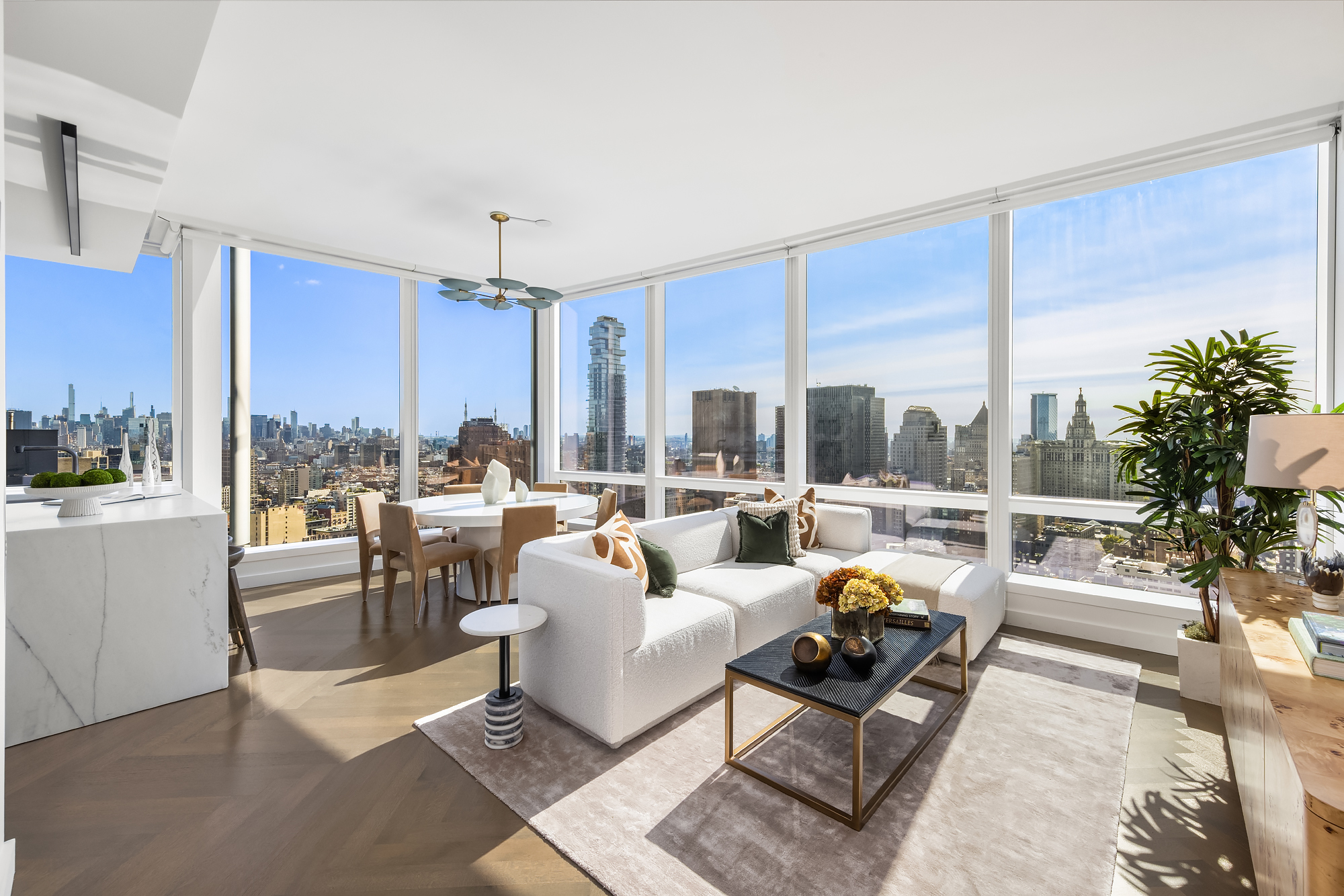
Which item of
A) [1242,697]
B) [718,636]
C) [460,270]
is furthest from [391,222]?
[1242,697]

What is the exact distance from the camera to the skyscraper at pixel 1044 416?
3.79 meters

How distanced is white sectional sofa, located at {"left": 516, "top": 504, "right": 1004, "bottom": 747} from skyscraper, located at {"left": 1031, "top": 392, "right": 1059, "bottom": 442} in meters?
1.03

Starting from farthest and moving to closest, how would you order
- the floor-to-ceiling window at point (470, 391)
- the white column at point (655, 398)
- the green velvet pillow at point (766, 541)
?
the white column at point (655, 398)
the floor-to-ceiling window at point (470, 391)
the green velvet pillow at point (766, 541)

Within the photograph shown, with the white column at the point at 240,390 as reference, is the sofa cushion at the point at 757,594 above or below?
below

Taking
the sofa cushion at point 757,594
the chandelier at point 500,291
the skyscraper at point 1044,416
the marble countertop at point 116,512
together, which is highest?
the chandelier at point 500,291

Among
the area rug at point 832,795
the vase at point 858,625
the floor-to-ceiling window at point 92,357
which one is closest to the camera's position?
the area rug at point 832,795

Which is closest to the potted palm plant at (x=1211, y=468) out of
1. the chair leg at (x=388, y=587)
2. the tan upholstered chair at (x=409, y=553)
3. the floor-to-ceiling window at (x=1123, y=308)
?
the floor-to-ceiling window at (x=1123, y=308)

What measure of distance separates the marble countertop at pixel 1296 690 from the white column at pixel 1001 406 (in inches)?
65.8

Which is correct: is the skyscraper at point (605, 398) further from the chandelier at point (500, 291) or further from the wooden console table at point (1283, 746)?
the wooden console table at point (1283, 746)

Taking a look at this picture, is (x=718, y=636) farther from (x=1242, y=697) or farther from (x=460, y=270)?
(x=460, y=270)

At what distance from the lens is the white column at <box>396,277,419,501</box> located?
5.64 m

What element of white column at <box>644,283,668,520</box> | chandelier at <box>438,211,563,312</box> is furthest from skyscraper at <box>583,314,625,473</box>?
chandelier at <box>438,211,563,312</box>

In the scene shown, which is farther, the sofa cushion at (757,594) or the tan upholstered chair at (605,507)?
the tan upholstered chair at (605,507)

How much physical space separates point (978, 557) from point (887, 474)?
87 centimetres
